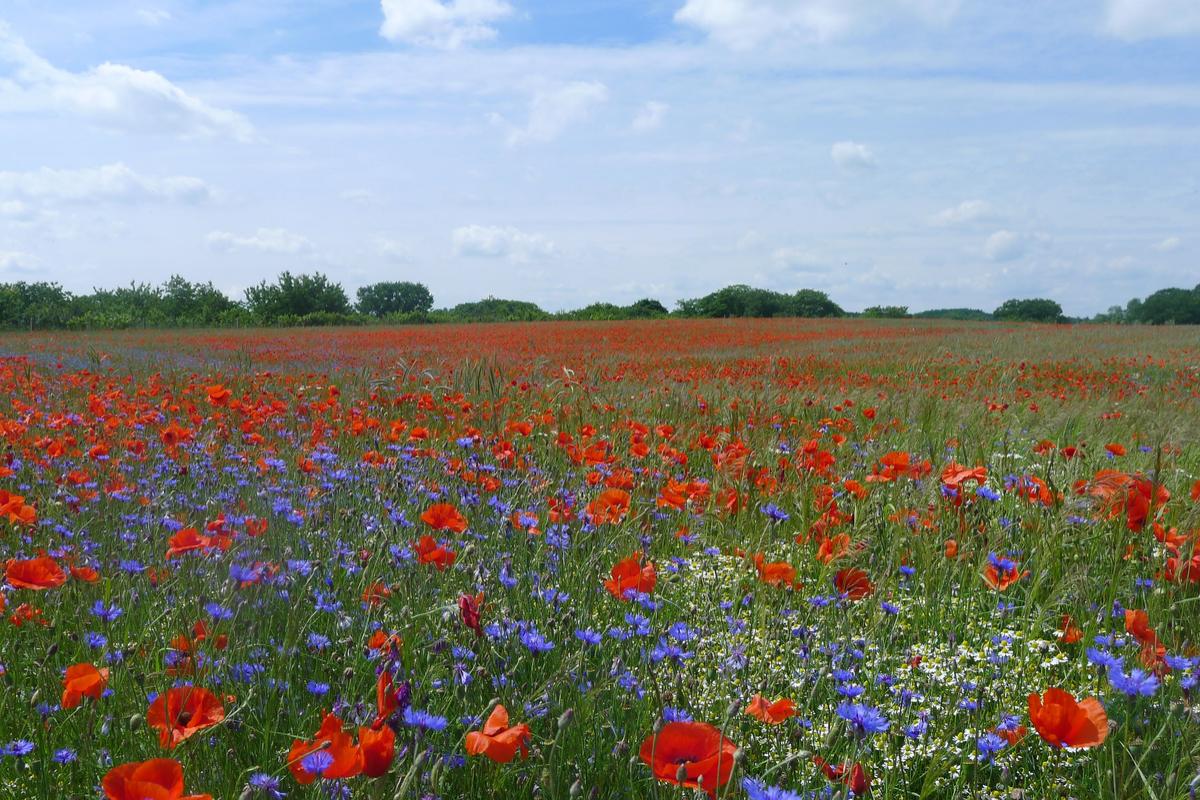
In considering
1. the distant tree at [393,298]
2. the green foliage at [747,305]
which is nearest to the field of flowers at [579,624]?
the green foliage at [747,305]

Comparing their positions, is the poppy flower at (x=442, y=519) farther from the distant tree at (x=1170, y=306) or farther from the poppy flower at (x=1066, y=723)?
the distant tree at (x=1170, y=306)

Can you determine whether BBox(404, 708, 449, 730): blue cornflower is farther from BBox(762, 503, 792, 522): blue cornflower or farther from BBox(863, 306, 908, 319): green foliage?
BBox(863, 306, 908, 319): green foliage

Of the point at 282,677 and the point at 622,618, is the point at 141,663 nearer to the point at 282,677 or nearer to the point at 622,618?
the point at 282,677

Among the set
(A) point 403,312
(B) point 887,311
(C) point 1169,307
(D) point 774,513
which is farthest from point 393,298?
(D) point 774,513

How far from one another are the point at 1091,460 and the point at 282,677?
3.55 metres

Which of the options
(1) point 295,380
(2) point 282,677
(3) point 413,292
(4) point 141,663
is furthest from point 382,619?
(3) point 413,292

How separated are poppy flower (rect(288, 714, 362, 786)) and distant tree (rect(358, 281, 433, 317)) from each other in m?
77.4

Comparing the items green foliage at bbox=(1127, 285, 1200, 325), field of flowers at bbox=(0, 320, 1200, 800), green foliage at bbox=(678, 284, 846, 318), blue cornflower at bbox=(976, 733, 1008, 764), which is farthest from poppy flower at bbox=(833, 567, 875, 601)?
green foliage at bbox=(1127, 285, 1200, 325)

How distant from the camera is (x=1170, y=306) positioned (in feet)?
216

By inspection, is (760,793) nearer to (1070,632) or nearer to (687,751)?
(687,751)

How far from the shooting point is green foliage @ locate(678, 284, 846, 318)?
175 ft

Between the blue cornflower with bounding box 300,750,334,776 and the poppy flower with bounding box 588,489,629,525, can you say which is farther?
the poppy flower with bounding box 588,489,629,525

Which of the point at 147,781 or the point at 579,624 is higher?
the point at 147,781

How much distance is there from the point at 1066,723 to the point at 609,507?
1.48m
